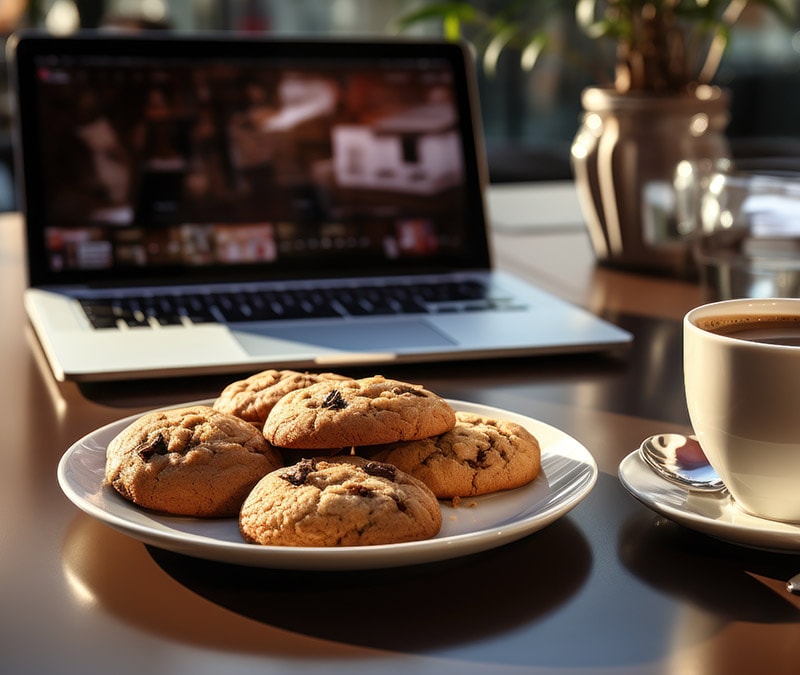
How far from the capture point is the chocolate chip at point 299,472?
0.55 meters

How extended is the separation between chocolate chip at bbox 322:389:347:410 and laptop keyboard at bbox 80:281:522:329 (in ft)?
1.53

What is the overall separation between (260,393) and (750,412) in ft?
0.94

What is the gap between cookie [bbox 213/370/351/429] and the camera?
0.66 metres

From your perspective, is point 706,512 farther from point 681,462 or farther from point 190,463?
point 190,463

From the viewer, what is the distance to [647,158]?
1339 millimetres

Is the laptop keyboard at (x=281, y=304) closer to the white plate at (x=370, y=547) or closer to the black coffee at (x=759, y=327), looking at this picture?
the white plate at (x=370, y=547)

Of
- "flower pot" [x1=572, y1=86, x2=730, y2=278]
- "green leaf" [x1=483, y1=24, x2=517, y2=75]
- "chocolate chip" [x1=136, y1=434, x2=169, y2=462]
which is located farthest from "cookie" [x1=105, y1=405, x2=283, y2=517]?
"green leaf" [x1=483, y1=24, x2=517, y2=75]

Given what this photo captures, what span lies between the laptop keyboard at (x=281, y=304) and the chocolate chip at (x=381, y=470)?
1.69 feet

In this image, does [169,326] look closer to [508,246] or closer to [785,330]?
[785,330]

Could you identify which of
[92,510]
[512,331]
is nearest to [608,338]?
[512,331]

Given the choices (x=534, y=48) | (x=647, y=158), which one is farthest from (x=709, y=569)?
(x=534, y=48)

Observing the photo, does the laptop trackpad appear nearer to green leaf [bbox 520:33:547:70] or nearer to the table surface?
the table surface

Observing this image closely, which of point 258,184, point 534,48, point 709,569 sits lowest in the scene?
point 709,569

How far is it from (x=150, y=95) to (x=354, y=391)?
2.60 ft
